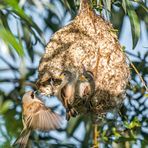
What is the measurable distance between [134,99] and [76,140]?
69 cm

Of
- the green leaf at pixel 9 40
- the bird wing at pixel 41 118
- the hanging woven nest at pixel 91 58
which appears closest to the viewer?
the green leaf at pixel 9 40

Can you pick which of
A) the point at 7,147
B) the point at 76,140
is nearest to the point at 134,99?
the point at 76,140

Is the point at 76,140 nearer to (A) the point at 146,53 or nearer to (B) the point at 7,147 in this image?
(A) the point at 146,53

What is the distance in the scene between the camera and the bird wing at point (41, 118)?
2.96m

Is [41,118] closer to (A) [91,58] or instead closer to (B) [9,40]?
(A) [91,58]

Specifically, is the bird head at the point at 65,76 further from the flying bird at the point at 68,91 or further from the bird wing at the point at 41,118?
the bird wing at the point at 41,118

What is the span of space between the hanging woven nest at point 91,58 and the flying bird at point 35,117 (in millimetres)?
106

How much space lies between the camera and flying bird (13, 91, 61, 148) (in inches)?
118

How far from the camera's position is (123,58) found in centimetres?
334

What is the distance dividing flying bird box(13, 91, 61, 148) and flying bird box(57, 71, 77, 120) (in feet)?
0.25

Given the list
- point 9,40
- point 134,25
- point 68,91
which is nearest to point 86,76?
point 68,91

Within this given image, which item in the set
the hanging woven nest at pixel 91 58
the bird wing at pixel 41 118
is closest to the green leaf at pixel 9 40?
the bird wing at pixel 41 118

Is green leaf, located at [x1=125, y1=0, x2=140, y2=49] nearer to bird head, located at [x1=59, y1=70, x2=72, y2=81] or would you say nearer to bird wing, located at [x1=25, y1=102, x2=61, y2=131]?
bird head, located at [x1=59, y1=70, x2=72, y2=81]

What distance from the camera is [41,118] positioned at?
313 centimetres
